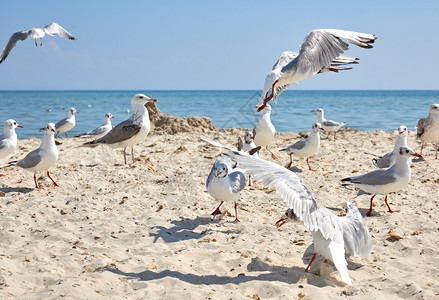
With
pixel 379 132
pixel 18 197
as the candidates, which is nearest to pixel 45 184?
pixel 18 197

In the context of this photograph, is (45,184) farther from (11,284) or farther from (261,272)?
(261,272)

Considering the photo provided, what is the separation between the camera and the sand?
3.48 m

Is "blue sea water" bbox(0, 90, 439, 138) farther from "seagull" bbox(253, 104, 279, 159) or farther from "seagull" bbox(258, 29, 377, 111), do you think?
"seagull" bbox(258, 29, 377, 111)

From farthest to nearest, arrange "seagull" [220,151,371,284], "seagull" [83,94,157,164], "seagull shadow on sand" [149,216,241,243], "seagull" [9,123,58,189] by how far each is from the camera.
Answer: "seagull" [83,94,157,164]
"seagull" [9,123,58,189]
"seagull shadow on sand" [149,216,241,243]
"seagull" [220,151,371,284]

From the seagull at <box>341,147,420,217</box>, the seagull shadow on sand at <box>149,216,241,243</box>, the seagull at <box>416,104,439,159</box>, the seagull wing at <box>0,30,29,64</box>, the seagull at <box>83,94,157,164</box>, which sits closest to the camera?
the seagull shadow on sand at <box>149,216,241,243</box>

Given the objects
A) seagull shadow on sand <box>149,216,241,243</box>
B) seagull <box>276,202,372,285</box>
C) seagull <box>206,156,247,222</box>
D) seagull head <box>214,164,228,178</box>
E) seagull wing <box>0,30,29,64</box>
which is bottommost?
seagull shadow on sand <box>149,216,241,243</box>

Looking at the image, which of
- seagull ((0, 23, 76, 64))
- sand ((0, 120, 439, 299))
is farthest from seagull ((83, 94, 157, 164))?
seagull ((0, 23, 76, 64))

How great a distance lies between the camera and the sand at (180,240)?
3480 millimetres

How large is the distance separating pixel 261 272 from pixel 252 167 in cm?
98

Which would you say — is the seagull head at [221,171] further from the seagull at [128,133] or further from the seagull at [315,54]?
the seagull at [128,133]

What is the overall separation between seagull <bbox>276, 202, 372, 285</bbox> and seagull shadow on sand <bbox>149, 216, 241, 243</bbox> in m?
1.11

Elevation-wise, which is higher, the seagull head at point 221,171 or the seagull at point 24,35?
the seagull at point 24,35

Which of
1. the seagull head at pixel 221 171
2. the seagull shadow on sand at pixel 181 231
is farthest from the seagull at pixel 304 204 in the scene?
the seagull shadow on sand at pixel 181 231

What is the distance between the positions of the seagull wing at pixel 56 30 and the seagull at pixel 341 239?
8.76 meters
